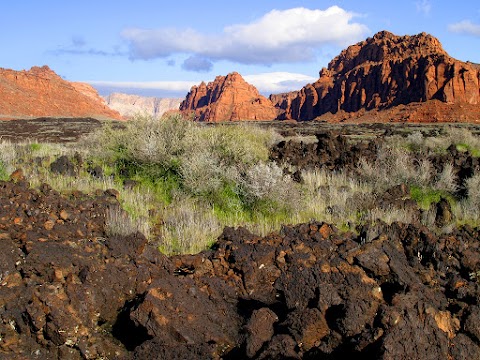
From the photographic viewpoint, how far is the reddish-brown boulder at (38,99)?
110m

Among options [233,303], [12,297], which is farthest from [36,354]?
[233,303]

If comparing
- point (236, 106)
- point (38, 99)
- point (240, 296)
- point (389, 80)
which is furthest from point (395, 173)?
point (236, 106)

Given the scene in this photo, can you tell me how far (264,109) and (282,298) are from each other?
175 meters

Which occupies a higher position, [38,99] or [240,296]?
[38,99]

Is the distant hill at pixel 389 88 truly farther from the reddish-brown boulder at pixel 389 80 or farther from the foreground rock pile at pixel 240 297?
the foreground rock pile at pixel 240 297

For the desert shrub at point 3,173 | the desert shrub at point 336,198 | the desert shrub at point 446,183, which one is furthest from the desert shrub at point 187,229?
the desert shrub at point 446,183

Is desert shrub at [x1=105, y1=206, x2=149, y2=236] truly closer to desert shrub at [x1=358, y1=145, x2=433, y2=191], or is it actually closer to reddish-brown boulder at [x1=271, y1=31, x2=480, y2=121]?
desert shrub at [x1=358, y1=145, x2=433, y2=191]

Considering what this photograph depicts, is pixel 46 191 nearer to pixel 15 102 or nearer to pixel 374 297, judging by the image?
pixel 374 297

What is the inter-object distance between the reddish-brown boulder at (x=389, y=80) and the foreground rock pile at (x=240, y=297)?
91040 mm

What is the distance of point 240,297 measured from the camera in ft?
14.7

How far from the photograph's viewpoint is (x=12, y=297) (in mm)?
3943

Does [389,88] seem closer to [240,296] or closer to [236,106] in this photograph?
[236,106]

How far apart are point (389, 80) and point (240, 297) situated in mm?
117000

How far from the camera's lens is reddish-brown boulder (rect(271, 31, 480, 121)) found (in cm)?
9655
